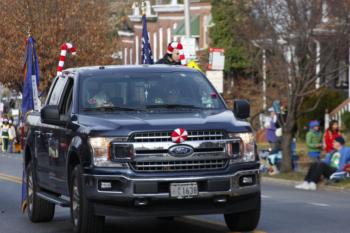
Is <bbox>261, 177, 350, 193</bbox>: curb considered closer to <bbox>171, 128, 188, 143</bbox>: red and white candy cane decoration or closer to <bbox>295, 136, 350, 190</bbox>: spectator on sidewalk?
<bbox>295, 136, 350, 190</bbox>: spectator on sidewalk

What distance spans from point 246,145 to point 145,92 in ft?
5.43

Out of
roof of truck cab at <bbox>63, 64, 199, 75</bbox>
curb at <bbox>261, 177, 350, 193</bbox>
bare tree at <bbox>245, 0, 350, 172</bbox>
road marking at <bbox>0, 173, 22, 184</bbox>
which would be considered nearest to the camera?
roof of truck cab at <bbox>63, 64, 199, 75</bbox>

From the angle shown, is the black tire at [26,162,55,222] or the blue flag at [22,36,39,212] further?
the blue flag at [22,36,39,212]

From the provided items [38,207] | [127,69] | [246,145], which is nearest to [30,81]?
[38,207]

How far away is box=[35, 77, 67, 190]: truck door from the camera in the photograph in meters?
13.5

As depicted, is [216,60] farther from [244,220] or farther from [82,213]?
[82,213]

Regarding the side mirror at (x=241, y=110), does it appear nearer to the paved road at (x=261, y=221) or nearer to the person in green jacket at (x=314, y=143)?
the paved road at (x=261, y=221)

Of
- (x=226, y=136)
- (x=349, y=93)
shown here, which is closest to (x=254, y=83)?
(x=349, y=93)

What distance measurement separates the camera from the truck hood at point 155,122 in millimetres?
11523

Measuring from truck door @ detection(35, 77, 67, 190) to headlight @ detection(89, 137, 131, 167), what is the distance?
1.76m

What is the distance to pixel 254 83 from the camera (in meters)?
45.8

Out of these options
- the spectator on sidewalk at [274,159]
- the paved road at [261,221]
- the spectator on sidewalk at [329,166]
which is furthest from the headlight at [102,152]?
the spectator on sidewalk at [274,159]

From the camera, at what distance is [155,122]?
38.2ft

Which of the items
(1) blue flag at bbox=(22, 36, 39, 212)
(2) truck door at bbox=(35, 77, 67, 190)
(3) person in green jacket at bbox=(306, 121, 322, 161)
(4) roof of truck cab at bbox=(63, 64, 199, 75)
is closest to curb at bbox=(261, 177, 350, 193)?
(3) person in green jacket at bbox=(306, 121, 322, 161)
